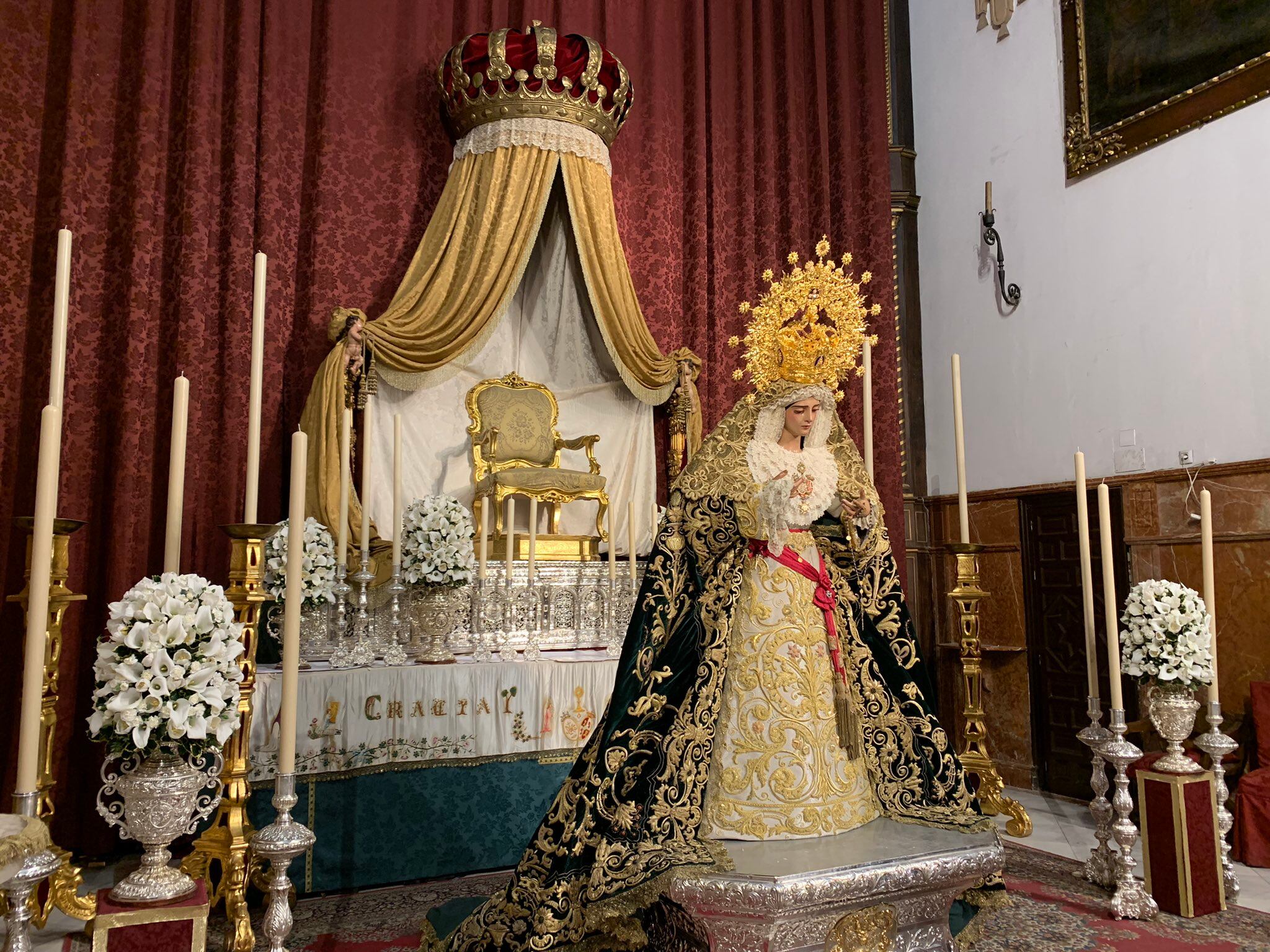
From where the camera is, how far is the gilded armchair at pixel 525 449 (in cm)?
495

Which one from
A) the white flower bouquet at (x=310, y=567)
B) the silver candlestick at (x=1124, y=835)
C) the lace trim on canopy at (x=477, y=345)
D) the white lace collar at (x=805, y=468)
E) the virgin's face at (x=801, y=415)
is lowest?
the silver candlestick at (x=1124, y=835)

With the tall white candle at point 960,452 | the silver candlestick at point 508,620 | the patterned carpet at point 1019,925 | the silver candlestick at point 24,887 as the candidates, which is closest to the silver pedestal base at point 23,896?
the silver candlestick at point 24,887

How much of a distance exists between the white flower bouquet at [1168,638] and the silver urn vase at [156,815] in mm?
3053

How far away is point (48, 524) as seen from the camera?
1685 millimetres

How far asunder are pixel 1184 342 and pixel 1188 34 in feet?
5.53

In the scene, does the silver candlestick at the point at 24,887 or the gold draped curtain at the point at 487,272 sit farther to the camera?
the gold draped curtain at the point at 487,272

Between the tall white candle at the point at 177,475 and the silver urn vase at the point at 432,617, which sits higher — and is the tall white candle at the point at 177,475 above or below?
above

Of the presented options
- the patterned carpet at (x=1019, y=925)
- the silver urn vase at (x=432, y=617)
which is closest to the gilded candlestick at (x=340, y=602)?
the silver urn vase at (x=432, y=617)

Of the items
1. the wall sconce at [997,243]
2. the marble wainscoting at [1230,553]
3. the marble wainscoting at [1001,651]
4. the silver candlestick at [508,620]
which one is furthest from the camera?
the wall sconce at [997,243]

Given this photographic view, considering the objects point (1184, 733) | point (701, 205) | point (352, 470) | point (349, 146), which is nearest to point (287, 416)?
point (352, 470)

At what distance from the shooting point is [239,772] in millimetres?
2596

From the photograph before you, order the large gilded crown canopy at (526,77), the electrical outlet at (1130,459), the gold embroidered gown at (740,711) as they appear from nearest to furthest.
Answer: the gold embroidered gown at (740,711)
the large gilded crown canopy at (526,77)
the electrical outlet at (1130,459)

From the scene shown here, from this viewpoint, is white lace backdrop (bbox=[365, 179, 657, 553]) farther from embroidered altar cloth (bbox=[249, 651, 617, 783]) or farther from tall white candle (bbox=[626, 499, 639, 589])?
embroidered altar cloth (bbox=[249, 651, 617, 783])

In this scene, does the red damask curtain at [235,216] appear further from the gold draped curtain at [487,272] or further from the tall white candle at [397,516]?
the tall white candle at [397,516]
